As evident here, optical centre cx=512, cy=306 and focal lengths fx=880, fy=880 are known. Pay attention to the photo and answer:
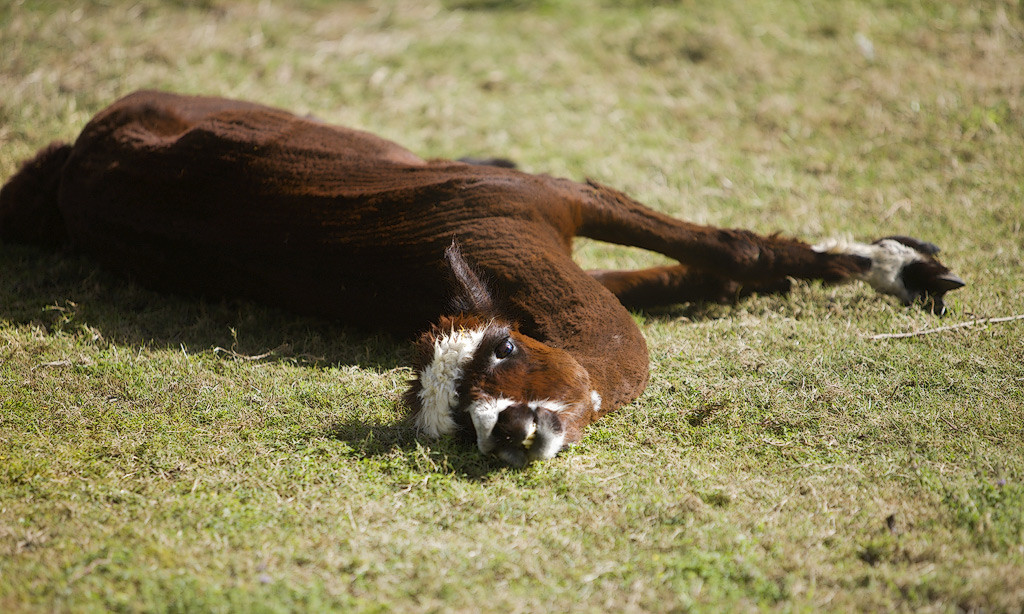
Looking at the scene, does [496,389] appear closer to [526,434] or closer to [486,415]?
[486,415]

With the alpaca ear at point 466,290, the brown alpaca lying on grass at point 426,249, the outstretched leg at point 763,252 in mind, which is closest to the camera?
the brown alpaca lying on grass at point 426,249

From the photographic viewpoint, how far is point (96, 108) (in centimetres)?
732

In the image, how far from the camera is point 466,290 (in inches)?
154

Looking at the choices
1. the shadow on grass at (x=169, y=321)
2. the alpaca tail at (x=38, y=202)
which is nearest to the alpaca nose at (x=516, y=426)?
the shadow on grass at (x=169, y=321)

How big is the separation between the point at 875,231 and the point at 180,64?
6130mm

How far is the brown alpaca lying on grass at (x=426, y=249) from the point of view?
12.2ft

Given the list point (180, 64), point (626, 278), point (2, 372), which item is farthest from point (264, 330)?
point (180, 64)

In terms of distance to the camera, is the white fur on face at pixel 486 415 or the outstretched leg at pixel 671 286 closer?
the white fur on face at pixel 486 415

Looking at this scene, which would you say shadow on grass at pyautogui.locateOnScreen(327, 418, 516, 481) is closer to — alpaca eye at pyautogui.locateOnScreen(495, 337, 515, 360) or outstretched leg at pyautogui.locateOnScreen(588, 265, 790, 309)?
alpaca eye at pyautogui.locateOnScreen(495, 337, 515, 360)

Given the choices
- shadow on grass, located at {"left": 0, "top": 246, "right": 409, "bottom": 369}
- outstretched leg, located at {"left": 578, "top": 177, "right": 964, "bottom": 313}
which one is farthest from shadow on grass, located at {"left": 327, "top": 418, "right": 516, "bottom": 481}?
outstretched leg, located at {"left": 578, "top": 177, "right": 964, "bottom": 313}

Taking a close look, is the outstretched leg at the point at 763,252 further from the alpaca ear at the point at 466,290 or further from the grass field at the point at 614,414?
the alpaca ear at the point at 466,290

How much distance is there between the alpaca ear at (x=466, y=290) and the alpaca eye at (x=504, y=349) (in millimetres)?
235

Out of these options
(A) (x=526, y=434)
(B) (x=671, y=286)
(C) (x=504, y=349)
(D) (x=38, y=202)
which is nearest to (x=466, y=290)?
(C) (x=504, y=349)

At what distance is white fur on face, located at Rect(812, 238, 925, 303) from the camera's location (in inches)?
197
